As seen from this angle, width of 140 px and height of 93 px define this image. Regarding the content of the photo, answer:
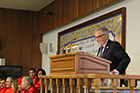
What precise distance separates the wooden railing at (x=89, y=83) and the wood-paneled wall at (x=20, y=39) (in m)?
7.27

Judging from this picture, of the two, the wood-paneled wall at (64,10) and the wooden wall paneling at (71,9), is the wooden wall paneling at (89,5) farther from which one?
the wooden wall paneling at (71,9)

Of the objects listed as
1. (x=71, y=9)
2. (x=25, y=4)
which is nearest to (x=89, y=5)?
(x=71, y=9)

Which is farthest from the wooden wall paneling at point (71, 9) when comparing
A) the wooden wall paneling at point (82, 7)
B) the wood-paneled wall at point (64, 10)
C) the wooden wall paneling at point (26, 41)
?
the wooden wall paneling at point (26, 41)

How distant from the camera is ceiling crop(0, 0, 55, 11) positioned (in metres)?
10.8

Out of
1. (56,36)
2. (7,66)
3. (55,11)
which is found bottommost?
(7,66)

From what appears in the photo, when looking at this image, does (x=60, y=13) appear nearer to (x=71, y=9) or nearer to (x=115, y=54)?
(x=71, y=9)

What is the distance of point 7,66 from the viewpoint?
37.0 ft

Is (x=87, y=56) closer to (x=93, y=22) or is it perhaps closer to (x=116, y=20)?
(x=116, y=20)

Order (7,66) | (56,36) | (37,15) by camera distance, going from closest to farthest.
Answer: (56,36)
(7,66)
(37,15)

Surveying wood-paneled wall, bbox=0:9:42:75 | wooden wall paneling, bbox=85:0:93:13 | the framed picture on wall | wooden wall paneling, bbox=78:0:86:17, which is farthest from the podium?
wood-paneled wall, bbox=0:9:42:75

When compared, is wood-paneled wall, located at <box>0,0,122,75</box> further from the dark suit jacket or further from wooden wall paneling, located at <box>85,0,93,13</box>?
the dark suit jacket

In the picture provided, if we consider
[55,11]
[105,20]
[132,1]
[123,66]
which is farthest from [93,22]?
[123,66]

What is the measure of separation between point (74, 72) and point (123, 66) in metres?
0.98

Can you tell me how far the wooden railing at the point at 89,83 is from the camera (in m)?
3.30
